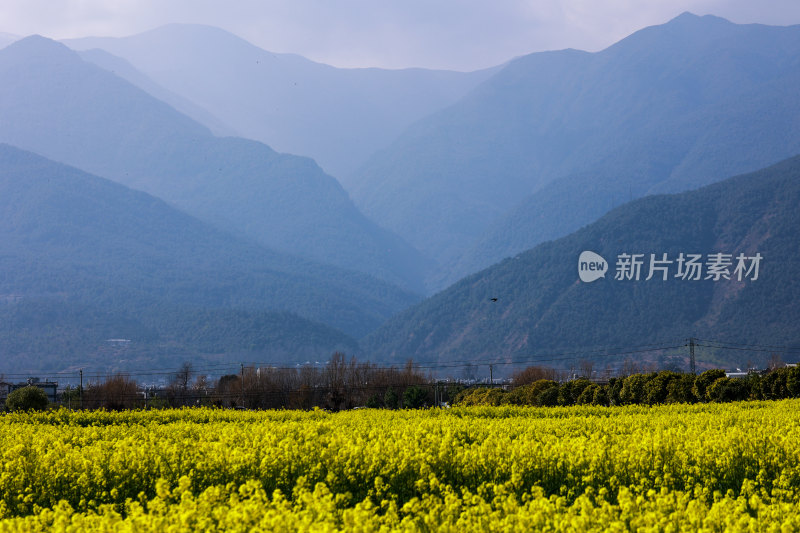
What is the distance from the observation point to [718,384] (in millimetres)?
46375

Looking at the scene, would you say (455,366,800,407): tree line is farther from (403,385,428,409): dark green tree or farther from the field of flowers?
the field of flowers

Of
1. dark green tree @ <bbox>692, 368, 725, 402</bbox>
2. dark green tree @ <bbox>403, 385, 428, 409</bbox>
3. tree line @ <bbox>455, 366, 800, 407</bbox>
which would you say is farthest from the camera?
dark green tree @ <bbox>403, 385, 428, 409</bbox>

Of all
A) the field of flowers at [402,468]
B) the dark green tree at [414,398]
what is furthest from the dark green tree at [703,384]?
the dark green tree at [414,398]

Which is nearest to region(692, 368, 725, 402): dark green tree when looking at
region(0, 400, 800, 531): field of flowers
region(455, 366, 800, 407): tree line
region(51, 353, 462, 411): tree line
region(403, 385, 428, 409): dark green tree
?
region(455, 366, 800, 407): tree line

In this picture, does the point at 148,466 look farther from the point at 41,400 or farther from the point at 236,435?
the point at 41,400

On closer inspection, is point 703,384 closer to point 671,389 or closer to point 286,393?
point 671,389

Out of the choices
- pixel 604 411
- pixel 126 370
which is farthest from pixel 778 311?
pixel 604 411

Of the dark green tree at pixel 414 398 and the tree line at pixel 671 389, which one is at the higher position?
the tree line at pixel 671 389

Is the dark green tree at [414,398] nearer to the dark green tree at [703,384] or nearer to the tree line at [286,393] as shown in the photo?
the tree line at [286,393]

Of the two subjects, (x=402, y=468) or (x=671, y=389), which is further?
(x=671, y=389)

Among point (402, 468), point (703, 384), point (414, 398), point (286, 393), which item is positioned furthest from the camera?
point (286, 393)

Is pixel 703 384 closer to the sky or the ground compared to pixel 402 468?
closer to the sky

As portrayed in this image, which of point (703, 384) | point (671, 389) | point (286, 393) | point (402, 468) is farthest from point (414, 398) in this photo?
point (402, 468)

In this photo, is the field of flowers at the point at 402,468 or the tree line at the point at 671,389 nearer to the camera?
the field of flowers at the point at 402,468
